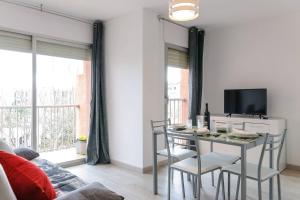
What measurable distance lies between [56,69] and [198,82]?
108 inches

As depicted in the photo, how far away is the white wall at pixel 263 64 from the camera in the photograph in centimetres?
388

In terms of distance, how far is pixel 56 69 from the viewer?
14.9 ft

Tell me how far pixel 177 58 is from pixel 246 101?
1.49 m

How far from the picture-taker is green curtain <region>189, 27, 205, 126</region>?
15.3 feet

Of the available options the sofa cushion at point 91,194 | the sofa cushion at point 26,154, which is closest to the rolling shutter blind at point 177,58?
the sofa cushion at point 26,154

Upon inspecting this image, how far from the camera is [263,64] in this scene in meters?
4.22

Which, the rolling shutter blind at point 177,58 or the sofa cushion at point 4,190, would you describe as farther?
the rolling shutter blind at point 177,58

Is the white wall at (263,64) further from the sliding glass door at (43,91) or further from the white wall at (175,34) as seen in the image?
the sliding glass door at (43,91)

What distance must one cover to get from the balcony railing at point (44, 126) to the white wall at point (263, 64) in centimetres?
294

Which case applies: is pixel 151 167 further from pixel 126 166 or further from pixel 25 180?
pixel 25 180

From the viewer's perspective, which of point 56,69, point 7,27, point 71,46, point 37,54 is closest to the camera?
point 7,27

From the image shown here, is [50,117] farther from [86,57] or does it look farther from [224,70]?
[224,70]

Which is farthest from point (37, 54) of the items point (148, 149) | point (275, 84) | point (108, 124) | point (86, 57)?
point (275, 84)

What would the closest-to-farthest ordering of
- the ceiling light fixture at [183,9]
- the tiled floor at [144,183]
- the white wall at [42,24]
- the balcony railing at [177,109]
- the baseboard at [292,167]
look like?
1. the ceiling light fixture at [183,9]
2. the tiled floor at [144,183]
3. the white wall at [42,24]
4. the baseboard at [292,167]
5. the balcony railing at [177,109]
